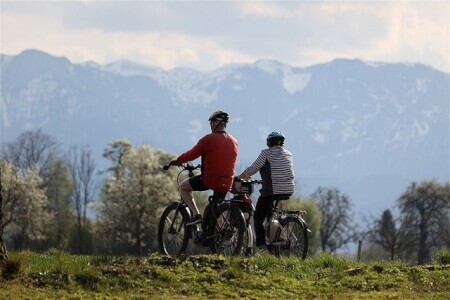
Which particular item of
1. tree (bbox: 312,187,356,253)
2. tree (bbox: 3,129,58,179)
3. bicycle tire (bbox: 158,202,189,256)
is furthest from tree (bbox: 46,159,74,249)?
bicycle tire (bbox: 158,202,189,256)

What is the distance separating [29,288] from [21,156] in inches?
4367

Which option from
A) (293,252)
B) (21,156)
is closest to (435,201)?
(21,156)

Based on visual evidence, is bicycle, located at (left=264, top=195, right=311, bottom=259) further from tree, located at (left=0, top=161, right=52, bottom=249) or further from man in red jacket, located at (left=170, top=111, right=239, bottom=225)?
tree, located at (left=0, top=161, right=52, bottom=249)

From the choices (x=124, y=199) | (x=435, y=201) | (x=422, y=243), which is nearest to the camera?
(x=124, y=199)

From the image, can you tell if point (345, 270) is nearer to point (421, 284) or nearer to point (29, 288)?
point (421, 284)

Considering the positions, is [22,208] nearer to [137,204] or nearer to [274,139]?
[137,204]

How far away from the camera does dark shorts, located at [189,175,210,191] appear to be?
15.7 m

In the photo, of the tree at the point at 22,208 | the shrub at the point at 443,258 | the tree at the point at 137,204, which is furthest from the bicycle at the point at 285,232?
the tree at the point at 22,208

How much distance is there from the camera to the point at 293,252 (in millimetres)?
16531

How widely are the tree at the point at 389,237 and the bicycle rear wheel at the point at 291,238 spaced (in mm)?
72841

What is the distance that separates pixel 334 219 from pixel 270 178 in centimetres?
9799

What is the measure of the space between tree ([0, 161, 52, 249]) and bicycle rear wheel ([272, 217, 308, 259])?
69153 mm

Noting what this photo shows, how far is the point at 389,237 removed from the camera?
95438 mm

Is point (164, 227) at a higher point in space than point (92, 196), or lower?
lower
